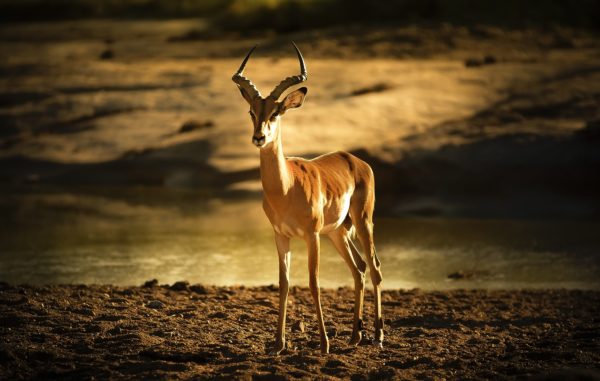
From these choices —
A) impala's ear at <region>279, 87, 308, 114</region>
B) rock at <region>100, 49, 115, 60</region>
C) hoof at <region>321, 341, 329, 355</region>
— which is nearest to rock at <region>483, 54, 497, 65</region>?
rock at <region>100, 49, 115, 60</region>

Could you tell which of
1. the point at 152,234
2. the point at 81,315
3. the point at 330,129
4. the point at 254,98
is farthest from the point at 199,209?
the point at 254,98

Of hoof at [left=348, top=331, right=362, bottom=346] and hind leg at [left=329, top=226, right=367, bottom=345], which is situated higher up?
hind leg at [left=329, top=226, right=367, bottom=345]

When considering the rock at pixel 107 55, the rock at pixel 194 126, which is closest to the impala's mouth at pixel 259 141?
the rock at pixel 194 126

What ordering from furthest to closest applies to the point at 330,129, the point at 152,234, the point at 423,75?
the point at 423,75 → the point at 330,129 → the point at 152,234

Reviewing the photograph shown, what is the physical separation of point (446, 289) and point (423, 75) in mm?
13217

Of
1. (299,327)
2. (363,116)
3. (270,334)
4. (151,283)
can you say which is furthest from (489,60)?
(270,334)

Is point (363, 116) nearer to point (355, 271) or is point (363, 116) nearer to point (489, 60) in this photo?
point (489, 60)

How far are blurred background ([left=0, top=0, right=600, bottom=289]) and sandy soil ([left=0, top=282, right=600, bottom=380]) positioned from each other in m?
1.62

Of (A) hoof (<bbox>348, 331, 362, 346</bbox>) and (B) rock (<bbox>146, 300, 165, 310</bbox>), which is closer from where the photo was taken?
(A) hoof (<bbox>348, 331, 362, 346</bbox>)

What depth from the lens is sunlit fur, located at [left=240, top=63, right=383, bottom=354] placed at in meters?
9.62

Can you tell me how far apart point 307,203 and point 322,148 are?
1234 cm

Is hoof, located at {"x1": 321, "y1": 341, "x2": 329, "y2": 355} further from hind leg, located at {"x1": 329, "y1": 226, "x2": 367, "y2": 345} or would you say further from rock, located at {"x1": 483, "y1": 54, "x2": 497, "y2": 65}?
rock, located at {"x1": 483, "y1": 54, "x2": 497, "y2": 65}

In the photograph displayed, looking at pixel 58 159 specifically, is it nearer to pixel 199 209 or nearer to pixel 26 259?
pixel 199 209

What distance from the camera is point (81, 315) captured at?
433 inches
